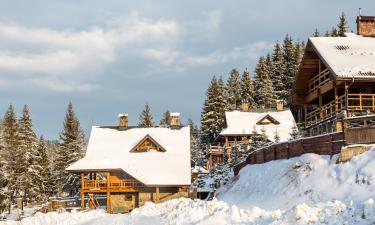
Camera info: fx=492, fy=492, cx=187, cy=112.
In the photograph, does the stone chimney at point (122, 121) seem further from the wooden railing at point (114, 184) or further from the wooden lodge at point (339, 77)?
the wooden lodge at point (339, 77)

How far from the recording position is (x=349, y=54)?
30.5m

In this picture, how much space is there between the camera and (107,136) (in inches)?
1841

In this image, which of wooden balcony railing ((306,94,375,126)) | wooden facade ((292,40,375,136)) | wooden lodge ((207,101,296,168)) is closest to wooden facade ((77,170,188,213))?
wooden facade ((292,40,375,136))

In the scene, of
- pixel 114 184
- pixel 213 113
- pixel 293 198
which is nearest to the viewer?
pixel 293 198

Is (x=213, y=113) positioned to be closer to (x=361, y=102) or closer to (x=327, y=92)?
(x=327, y=92)

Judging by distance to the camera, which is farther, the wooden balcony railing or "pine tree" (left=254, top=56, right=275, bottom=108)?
"pine tree" (left=254, top=56, right=275, bottom=108)

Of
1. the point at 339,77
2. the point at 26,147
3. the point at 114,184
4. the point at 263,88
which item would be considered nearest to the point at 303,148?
the point at 339,77

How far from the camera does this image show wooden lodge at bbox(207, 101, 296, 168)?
5478 centimetres

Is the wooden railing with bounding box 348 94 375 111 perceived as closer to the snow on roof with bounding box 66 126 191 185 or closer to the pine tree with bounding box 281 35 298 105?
the snow on roof with bounding box 66 126 191 185

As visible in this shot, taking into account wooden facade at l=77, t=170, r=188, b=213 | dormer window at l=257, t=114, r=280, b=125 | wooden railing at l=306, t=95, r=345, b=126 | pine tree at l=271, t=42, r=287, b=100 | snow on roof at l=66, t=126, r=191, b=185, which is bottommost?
wooden facade at l=77, t=170, r=188, b=213

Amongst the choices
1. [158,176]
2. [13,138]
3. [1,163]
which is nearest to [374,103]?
[158,176]

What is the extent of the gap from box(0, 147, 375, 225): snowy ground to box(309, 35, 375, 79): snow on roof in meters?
6.92

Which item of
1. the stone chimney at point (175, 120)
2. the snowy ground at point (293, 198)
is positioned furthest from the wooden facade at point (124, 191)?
Answer: the snowy ground at point (293, 198)

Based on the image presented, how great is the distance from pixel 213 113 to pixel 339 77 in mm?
41795
